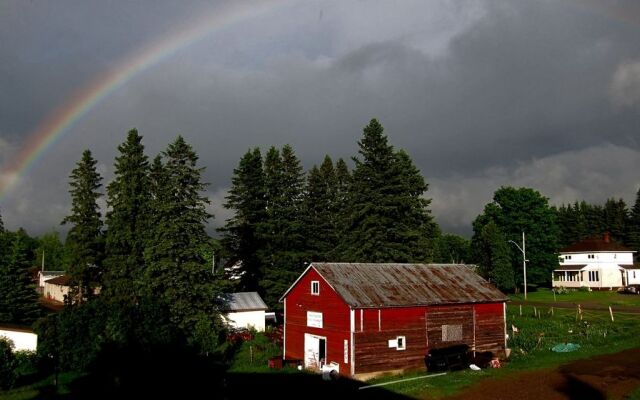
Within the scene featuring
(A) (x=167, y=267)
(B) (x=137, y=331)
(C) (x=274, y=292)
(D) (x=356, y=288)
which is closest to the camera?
(D) (x=356, y=288)

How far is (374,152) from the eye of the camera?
189 ft

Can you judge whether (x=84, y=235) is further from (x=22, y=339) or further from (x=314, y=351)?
(x=314, y=351)

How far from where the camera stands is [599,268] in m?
84.6

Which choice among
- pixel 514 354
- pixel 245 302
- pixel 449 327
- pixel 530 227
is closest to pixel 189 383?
pixel 449 327

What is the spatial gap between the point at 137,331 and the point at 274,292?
22.1 metres

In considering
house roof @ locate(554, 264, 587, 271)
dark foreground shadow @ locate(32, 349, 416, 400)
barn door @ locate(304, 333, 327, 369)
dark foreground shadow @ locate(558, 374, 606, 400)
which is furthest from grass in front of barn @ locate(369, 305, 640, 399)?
house roof @ locate(554, 264, 587, 271)

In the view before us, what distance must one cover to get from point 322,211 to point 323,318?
3164cm

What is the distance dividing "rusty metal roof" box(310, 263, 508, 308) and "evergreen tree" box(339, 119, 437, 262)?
15712mm

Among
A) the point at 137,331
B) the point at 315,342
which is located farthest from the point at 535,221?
the point at 137,331

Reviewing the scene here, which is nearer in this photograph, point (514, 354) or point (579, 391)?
point (579, 391)

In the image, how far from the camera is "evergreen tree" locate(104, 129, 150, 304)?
160 ft

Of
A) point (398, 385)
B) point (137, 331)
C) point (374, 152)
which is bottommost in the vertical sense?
point (398, 385)

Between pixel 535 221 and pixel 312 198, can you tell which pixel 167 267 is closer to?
pixel 312 198

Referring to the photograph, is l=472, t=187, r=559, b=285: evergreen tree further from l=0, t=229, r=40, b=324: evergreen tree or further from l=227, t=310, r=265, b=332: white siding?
l=0, t=229, r=40, b=324: evergreen tree
